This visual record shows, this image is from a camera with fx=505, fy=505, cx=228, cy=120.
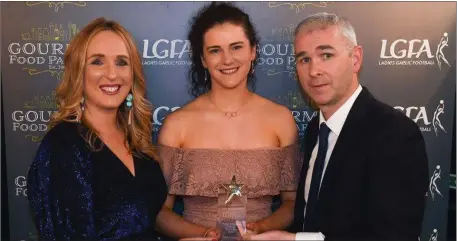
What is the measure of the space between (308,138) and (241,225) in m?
0.72

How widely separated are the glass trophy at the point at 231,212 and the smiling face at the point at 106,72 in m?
0.78

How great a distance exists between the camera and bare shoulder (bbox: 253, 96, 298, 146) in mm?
3059

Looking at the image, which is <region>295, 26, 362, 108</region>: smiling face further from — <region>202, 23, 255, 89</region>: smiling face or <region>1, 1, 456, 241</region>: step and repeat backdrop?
<region>1, 1, 456, 241</region>: step and repeat backdrop

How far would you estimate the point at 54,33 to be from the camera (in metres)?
3.30

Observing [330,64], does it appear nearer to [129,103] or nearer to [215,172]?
[215,172]

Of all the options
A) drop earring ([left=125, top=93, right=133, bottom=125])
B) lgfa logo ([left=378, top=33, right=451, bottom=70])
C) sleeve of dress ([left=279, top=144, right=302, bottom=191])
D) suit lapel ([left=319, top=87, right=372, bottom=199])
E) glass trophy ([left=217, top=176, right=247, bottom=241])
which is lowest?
glass trophy ([left=217, top=176, right=247, bottom=241])

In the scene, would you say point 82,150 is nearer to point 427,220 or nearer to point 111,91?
point 111,91

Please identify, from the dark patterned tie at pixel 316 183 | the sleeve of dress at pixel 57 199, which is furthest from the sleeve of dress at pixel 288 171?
the sleeve of dress at pixel 57 199

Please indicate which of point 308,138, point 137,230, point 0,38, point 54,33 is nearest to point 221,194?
point 137,230

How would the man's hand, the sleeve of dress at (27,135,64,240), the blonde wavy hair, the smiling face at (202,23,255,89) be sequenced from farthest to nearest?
the smiling face at (202,23,255,89)
the man's hand
the blonde wavy hair
the sleeve of dress at (27,135,64,240)

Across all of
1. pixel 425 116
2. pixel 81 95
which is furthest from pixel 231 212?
pixel 425 116

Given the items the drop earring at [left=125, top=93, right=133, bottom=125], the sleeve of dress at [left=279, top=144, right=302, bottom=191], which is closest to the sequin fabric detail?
the sleeve of dress at [left=279, top=144, right=302, bottom=191]

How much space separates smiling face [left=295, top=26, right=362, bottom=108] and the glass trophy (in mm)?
633

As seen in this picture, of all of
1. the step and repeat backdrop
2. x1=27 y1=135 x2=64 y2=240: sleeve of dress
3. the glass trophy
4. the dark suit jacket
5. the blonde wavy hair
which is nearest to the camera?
the dark suit jacket
